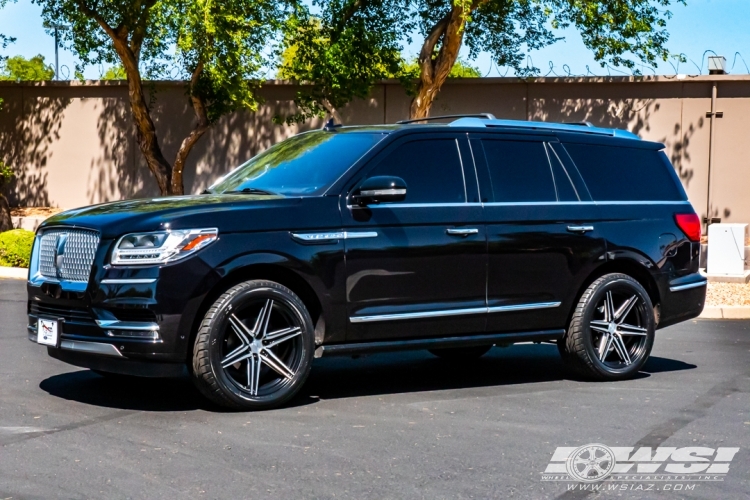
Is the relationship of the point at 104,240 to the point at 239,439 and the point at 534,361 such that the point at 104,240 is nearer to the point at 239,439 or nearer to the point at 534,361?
the point at 239,439

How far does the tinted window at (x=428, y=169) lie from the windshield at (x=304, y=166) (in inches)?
7.9


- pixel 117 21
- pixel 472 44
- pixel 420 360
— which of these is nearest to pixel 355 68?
→ pixel 472 44

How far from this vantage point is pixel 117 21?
21.3 metres

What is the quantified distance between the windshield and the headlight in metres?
1.01

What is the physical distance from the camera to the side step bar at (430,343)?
7.53 meters

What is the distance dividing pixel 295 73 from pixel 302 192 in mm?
13008

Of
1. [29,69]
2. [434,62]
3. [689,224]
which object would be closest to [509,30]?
[434,62]

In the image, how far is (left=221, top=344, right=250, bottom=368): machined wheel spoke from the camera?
7062 millimetres

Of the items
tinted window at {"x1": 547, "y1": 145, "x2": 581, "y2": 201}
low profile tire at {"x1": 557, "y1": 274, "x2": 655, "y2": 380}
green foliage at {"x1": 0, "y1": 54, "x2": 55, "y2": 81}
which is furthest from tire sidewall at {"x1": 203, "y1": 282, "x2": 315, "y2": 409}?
green foliage at {"x1": 0, "y1": 54, "x2": 55, "y2": 81}

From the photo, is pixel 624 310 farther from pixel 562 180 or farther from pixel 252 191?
pixel 252 191

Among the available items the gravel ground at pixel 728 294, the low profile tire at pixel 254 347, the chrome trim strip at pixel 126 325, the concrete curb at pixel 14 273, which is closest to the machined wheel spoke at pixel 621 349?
the low profile tire at pixel 254 347

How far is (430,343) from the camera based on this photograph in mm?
7879

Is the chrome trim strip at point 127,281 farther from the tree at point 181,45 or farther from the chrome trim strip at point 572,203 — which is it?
the tree at point 181,45

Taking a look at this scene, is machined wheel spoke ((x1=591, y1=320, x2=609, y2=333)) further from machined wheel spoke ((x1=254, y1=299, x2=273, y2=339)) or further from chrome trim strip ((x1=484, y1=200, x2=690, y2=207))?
machined wheel spoke ((x1=254, y1=299, x2=273, y2=339))
